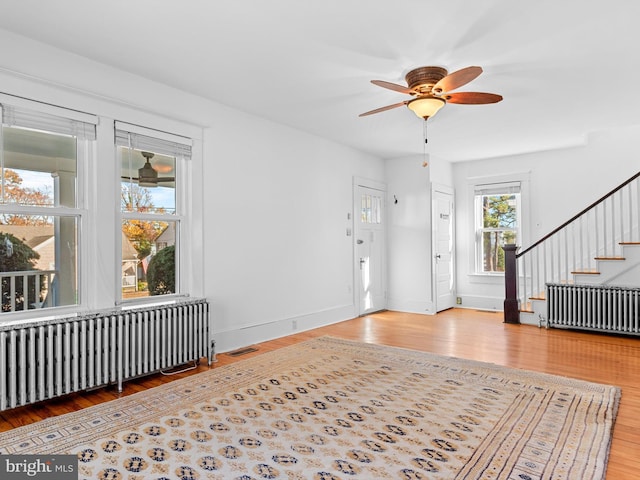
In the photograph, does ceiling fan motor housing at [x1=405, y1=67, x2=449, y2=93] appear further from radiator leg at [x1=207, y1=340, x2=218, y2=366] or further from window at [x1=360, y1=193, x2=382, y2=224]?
window at [x1=360, y1=193, x2=382, y2=224]

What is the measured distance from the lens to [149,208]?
4.00 metres

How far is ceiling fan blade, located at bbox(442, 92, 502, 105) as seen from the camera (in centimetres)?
334

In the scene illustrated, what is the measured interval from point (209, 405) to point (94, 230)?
5.86 feet

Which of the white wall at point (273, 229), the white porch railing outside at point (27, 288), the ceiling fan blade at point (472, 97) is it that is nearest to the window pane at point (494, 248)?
the white wall at point (273, 229)

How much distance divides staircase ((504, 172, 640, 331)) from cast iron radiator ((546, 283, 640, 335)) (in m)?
0.04

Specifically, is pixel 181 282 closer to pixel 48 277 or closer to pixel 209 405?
pixel 48 277

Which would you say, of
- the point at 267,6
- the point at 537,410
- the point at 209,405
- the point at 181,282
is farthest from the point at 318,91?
the point at 537,410

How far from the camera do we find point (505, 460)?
2.23 meters

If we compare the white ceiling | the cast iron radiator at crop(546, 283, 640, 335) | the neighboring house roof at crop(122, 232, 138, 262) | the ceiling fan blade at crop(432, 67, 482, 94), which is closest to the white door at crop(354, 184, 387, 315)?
the white ceiling

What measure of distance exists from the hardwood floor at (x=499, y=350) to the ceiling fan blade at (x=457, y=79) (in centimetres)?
256

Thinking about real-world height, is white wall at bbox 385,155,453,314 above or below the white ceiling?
below

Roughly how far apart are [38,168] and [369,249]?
4.92 m

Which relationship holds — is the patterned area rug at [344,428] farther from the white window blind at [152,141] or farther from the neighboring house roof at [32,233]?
the white window blind at [152,141]

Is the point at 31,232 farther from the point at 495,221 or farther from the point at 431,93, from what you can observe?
the point at 495,221
